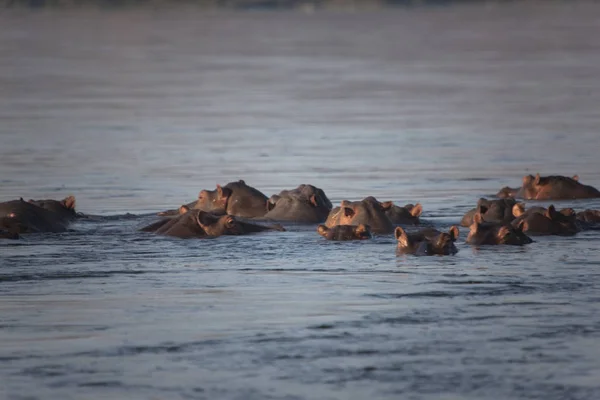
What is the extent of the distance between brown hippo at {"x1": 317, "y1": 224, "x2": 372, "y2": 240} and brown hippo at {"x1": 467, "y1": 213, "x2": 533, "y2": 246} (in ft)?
3.03

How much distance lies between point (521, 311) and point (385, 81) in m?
30.5

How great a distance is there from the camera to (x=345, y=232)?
15.4m

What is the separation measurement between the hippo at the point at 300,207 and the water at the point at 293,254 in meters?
0.55

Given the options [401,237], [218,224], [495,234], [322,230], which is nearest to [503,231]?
[495,234]

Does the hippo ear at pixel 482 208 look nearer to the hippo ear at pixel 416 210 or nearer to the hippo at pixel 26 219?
the hippo ear at pixel 416 210

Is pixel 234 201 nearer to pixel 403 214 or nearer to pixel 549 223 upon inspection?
pixel 403 214

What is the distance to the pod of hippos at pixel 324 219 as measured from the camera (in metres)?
14.9

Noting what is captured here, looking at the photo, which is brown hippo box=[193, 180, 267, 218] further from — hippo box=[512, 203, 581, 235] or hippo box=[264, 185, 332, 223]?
hippo box=[512, 203, 581, 235]

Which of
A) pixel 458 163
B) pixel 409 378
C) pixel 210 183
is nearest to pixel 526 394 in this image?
pixel 409 378

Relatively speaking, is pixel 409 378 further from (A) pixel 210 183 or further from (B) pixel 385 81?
(B) pixel 385 81

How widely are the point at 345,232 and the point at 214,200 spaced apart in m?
2.06

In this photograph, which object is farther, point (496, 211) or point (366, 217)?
point (496, 211)

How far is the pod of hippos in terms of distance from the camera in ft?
48.8

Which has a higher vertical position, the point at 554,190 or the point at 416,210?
the point at 554,190
